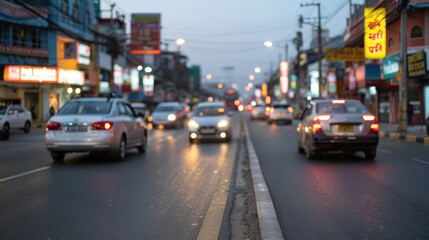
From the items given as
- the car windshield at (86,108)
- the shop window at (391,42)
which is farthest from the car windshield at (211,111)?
the shop window at (391,42)

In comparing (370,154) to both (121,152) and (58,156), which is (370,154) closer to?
(121,152)

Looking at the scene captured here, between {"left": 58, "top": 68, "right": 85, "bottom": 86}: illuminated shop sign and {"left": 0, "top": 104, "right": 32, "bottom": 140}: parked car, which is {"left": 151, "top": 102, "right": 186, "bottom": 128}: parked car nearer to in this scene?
{"left": 0, "top": 104, "right": 32, "bottom": 140}: parked car

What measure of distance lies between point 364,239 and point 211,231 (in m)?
1.74

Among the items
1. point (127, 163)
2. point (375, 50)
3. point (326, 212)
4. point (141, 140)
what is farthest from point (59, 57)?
point (326, 212)

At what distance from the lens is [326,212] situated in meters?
6.95

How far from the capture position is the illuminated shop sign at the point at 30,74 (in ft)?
114

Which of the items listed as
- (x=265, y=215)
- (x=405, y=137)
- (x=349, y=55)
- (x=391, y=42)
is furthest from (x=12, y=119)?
(x=391, y=42)

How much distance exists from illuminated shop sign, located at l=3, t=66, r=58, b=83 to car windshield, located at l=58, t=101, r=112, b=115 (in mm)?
23910

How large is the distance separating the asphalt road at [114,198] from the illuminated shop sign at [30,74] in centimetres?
2271

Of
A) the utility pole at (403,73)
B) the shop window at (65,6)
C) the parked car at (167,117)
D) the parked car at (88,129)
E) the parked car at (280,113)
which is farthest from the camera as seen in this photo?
the parked car at (280,113)

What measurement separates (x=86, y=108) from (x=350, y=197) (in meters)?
7.64

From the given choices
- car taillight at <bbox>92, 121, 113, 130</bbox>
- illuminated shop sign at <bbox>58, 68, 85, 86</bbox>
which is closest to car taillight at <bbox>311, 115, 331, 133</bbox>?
car taillight at <bbox>92, 121, 113, 130</bbox>

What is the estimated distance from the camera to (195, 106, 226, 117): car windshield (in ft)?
69.9

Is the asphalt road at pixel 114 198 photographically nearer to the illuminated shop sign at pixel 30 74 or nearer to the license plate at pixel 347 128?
the license plate at pixel 347 128
